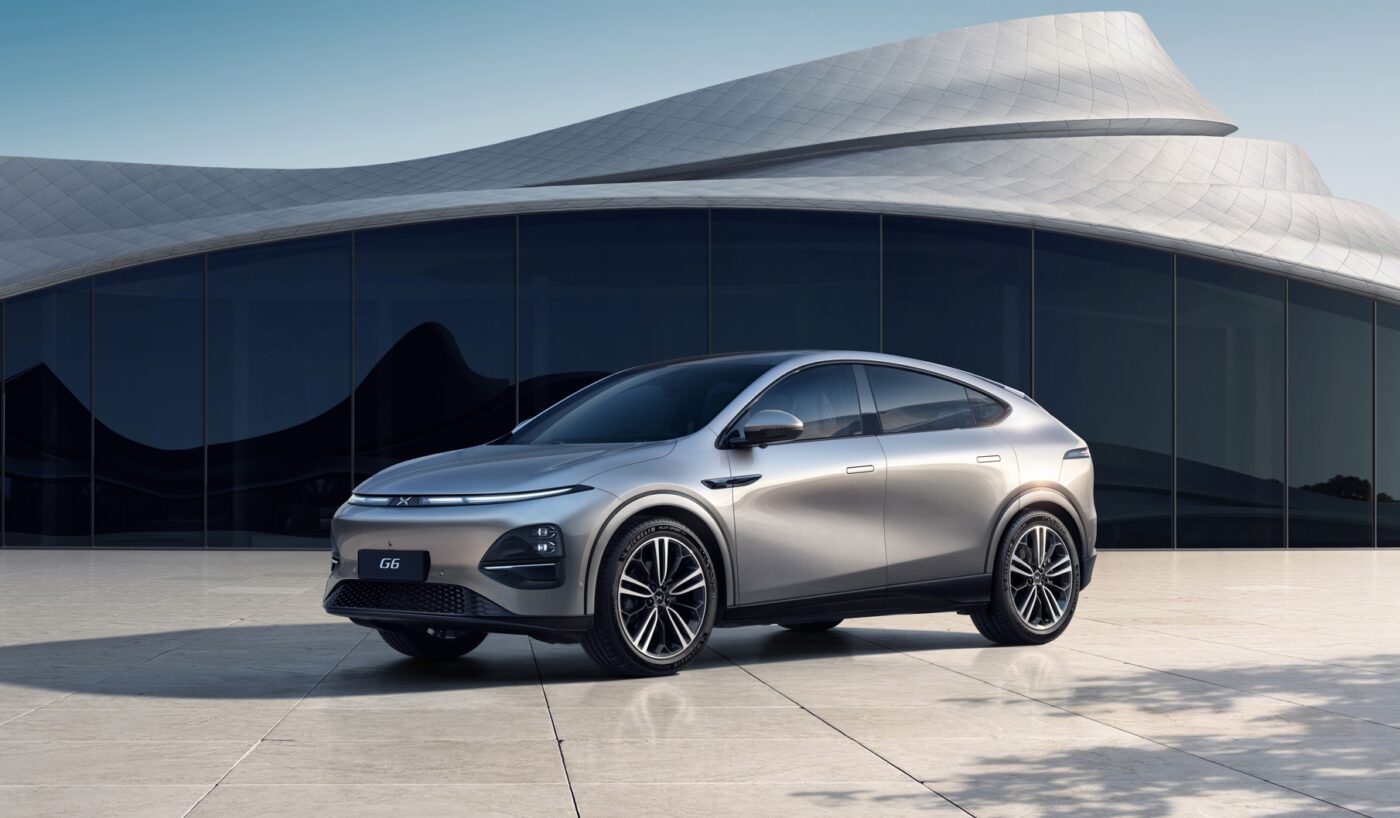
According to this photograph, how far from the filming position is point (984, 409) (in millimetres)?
8844

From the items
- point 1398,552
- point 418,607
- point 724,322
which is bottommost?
point 1398,552

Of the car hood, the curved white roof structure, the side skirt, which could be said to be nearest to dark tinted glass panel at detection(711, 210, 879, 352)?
the curved white roof structure

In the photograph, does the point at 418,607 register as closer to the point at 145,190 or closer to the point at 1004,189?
the point at 1004,189

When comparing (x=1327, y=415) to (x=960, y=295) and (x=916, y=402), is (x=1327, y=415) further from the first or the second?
(x=916, y=402)

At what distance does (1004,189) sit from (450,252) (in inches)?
337

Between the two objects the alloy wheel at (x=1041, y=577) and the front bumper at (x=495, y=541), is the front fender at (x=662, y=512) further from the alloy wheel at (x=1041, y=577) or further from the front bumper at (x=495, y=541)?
the alloy wheel at (x=1041, y=577)

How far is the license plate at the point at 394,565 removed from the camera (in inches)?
271

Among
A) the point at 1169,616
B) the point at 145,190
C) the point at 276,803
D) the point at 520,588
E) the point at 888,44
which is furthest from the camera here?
the point at 888,44

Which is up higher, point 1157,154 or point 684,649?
point 1157,154

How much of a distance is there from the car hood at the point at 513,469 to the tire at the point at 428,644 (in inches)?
36.9

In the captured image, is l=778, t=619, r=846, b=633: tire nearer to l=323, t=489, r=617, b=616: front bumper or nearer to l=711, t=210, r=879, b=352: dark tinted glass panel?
l=323, t=489, r=617, b=616: front bumper

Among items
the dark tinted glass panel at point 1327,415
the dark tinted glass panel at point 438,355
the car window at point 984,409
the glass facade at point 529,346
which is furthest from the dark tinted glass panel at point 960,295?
the car window at point 984,409

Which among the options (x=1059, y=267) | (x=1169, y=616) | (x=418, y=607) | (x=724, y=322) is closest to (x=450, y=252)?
(x=724, y=322)

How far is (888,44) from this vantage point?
32.0 meters
